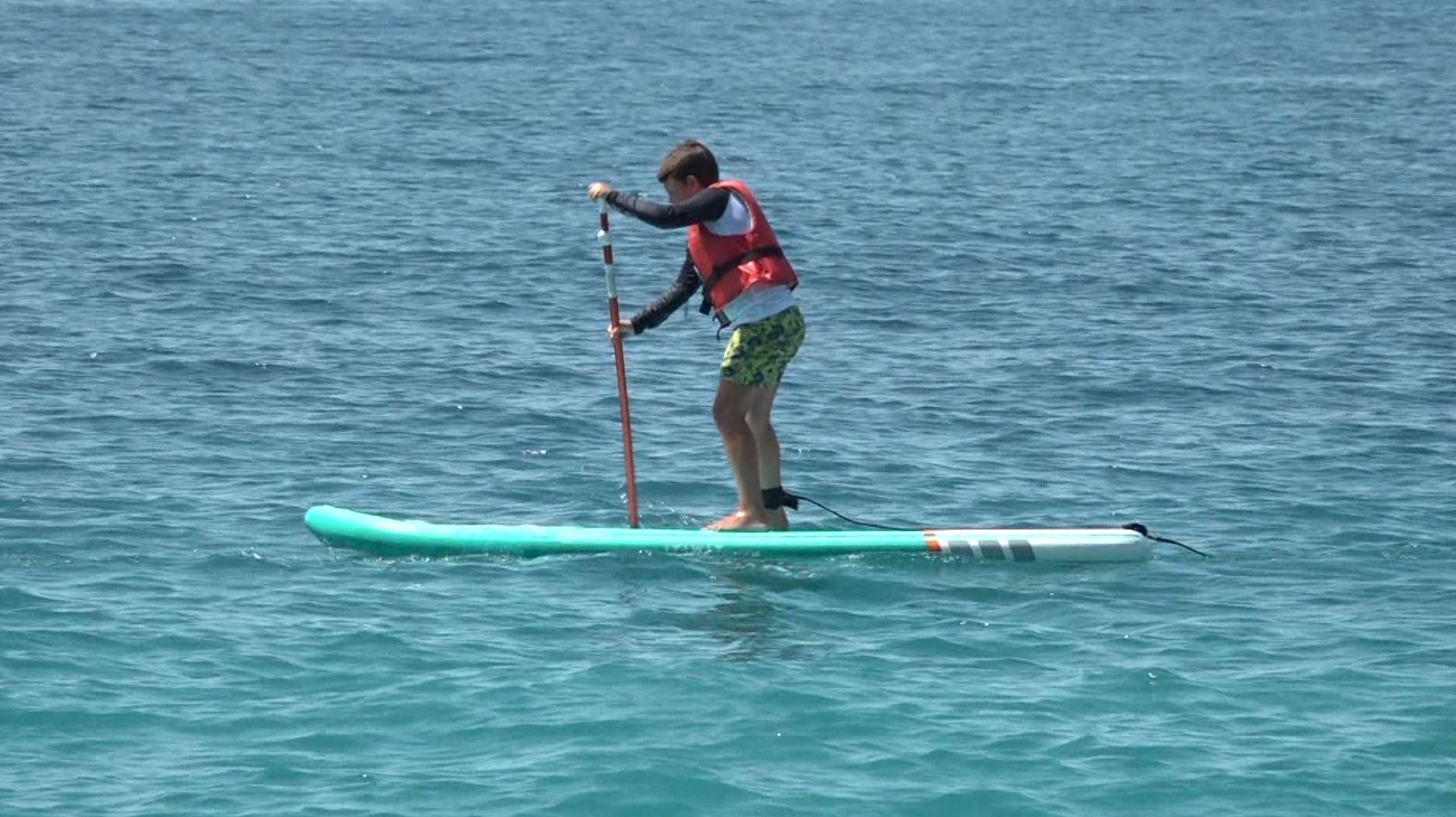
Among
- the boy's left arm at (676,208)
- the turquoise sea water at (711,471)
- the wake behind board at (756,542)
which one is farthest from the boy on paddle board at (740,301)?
the turquoise sea water at (711,471)

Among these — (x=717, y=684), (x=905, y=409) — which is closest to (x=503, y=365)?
(x=905, y=409)

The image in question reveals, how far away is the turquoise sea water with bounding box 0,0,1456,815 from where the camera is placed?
7.79 m

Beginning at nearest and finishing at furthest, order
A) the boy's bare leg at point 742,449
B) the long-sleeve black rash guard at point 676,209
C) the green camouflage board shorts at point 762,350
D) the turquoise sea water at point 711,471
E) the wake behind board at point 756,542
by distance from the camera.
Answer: the turquoise sea water at point 711,471 → the long-sleeve black rash guard at point 676,209 → the wake behind board at point 756,542 → the green camouflage board shorts at point 762,350 → the boy's bare leg at point 742,449

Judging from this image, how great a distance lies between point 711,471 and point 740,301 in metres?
2.17

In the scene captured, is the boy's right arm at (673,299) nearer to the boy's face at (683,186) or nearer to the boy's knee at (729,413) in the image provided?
the boy's face at (683,186)

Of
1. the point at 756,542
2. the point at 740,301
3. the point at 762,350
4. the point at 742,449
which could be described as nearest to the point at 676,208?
the point at 740,301

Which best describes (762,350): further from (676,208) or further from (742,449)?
(676,208)

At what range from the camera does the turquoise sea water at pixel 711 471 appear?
307 inches

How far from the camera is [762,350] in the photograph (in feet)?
34.0

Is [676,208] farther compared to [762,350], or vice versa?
[762,350]

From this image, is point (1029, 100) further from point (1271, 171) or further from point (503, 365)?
point (503, 365)

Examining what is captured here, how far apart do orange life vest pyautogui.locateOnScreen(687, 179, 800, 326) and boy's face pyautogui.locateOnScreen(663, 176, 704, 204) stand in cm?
14

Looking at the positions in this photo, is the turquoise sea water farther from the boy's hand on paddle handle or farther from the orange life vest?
the orange life vest

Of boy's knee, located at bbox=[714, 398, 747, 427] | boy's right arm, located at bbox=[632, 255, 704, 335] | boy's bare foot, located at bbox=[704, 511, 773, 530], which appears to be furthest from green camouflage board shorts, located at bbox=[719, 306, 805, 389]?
boy's bare foot, located at bbox=[704, 511, 773, 530]
